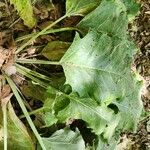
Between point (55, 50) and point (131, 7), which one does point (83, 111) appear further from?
point (131, 7)

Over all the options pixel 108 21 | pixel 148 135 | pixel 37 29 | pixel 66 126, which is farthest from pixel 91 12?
pixel 148 135

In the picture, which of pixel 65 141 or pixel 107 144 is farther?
pixel 107 144

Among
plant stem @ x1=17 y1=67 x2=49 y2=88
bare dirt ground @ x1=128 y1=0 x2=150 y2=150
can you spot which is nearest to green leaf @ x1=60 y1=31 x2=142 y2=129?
plant stem @ x1=17 y1=67 x2=49 y2=88

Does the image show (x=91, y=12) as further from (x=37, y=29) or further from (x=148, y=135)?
(x=148, y=135)

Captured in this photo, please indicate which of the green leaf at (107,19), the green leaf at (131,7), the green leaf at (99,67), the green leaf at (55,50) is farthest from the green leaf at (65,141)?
the green leaf at (131,7)

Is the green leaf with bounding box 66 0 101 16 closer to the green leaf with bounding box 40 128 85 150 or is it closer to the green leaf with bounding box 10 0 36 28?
the green leaf with bounding box 10 0 36 28

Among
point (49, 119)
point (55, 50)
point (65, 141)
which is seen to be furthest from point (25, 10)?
point (65, 141)
